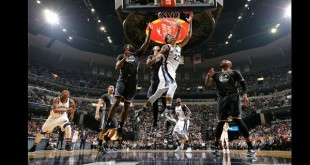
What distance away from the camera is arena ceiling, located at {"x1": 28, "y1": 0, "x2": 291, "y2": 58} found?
2342cm

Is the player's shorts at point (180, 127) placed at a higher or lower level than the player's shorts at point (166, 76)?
lower

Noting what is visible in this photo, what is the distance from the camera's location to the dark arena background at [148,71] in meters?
23.3

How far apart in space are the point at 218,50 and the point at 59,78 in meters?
23.0

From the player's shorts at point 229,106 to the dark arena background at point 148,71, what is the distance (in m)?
10.6

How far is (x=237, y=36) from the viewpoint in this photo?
29.9m

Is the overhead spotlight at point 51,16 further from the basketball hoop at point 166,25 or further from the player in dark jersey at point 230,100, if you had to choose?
the player in dark jersey at point 230,100

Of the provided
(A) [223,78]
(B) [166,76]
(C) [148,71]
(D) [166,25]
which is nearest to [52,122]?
(B) [166,76]

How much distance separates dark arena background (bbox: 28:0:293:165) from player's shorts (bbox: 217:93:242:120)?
1055 cm

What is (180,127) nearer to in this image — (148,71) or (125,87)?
(125,87)

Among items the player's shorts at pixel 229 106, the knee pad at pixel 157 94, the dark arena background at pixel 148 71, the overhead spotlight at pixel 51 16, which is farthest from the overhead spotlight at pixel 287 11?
the knee pad at pixel 157 94

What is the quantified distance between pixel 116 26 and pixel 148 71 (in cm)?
1563

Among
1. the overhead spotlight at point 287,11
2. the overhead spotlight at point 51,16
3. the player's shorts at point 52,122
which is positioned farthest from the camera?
the overhead spotlight at point 51,16

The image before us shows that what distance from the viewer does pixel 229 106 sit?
5.73 meters
